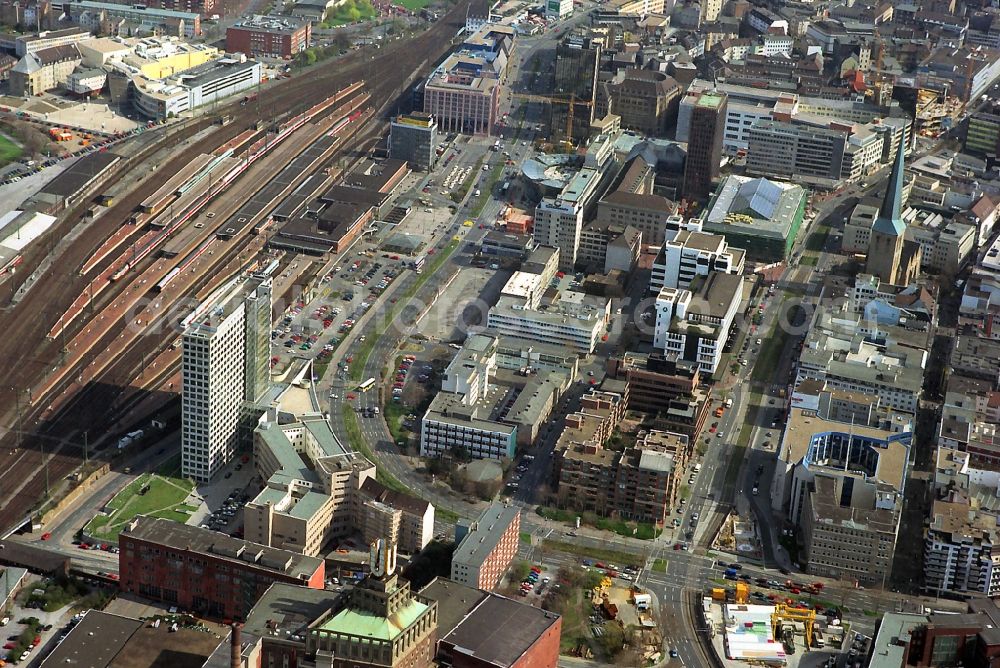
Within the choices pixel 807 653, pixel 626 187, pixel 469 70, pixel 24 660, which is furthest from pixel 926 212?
pixel 24 660

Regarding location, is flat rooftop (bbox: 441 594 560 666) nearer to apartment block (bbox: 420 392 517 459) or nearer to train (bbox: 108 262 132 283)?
apartment block (bbox: 420 392 517 459)

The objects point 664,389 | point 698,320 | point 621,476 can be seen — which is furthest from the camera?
point 698,320

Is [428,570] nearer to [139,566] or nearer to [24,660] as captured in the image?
[139,566]

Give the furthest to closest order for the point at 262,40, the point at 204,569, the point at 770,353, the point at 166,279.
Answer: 1. the point at 262,40
2. the point at 166,279
3. the point at 770,353
4. the point at 204,569

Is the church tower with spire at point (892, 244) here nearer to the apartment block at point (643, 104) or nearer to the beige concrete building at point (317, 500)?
the apartment block at point (643, 104)

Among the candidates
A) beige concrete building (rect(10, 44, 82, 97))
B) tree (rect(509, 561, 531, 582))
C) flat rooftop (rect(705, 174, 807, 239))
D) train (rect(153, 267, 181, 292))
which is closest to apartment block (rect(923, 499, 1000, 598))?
tree (rect(509, 561, 531, 582))

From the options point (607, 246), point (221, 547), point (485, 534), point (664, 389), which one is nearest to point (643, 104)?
point (607, 246)

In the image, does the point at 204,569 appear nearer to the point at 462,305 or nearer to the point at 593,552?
the point at 593,552
